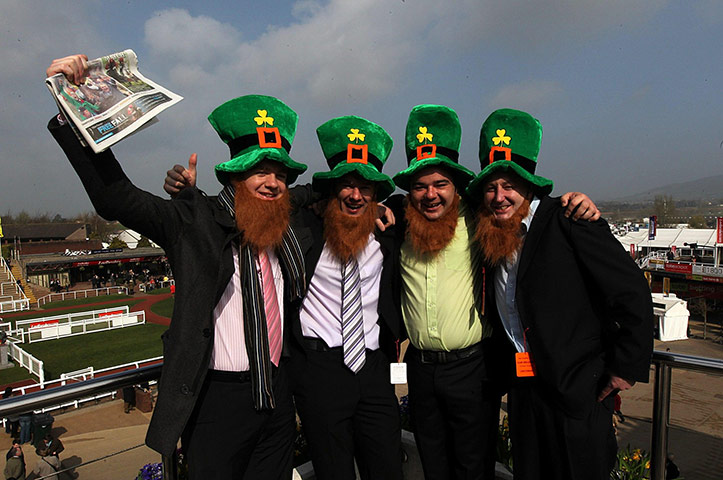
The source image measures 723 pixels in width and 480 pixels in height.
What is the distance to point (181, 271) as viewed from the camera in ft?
6.60

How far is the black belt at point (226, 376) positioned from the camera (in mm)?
2109

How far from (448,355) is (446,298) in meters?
0.33

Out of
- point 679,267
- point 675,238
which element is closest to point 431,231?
point 679,267

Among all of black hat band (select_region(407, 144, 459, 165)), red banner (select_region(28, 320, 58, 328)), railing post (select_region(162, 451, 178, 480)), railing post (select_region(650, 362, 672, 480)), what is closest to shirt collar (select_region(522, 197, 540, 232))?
black hat band (select_region(407, 144, 459, 165))

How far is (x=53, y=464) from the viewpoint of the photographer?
2.15 m

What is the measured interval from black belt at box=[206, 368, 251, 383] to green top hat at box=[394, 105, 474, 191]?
1.50 m

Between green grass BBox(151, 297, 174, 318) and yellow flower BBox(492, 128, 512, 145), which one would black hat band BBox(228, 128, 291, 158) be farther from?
green grass BBox(151, 297, 174, 318)

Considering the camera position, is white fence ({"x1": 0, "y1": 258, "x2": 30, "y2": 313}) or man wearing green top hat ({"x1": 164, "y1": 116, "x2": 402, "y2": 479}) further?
white fence ({"x1": 0, "y1": 258, "x2": 30, "y2": 313})

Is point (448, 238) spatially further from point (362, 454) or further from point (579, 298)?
point (362, 454)

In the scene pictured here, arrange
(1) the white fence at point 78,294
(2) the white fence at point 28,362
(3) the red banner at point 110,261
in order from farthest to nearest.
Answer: (3) the red banner at point 110,261, (1) the white fence at point 78,294, (2) the white fence at point 28,362

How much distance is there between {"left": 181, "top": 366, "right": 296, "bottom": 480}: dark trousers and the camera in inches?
80.2

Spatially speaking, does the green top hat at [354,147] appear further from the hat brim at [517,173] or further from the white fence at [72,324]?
the white fence at [72,324]

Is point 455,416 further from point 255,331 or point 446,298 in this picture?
point 255,331

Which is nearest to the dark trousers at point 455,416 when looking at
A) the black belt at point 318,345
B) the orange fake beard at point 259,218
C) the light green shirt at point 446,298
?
the light green shirt at point 446,298
